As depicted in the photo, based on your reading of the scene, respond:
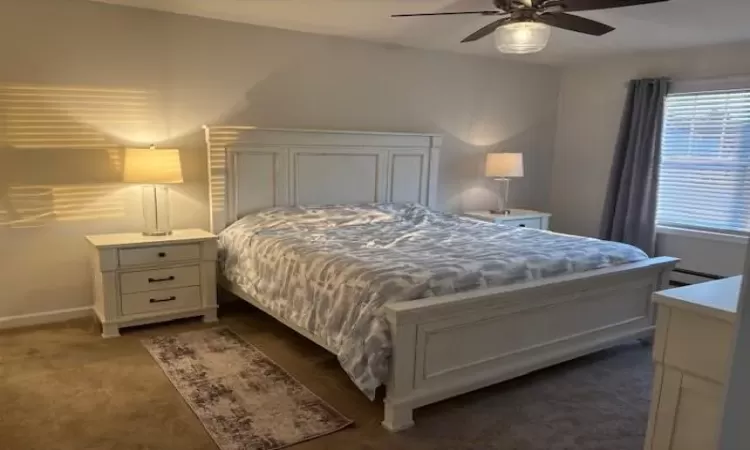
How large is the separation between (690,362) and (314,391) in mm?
1802

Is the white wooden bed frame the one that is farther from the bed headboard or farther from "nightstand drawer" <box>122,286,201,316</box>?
"nightstand drawer" <box>122,286,201,316</box>

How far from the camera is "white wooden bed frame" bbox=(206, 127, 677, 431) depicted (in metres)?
2.48

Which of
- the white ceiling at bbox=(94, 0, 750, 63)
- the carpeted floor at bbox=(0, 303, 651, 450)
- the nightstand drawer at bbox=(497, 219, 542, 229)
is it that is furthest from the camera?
the nightstand drawer at bbox=(497, 219, 542, 229)

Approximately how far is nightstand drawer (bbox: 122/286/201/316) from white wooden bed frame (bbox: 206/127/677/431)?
0.31m

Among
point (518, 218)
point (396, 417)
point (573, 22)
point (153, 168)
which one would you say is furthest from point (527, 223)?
point (153, 168)

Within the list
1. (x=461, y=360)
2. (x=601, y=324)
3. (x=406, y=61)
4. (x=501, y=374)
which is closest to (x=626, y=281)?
(x=601, y=324)

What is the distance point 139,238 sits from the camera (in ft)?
11.8

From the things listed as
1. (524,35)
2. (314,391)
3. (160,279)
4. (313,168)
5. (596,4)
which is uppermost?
(596,4)

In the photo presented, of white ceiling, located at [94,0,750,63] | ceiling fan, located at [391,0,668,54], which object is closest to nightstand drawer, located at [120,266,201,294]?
white ceiling, located at [94,0,750,63]

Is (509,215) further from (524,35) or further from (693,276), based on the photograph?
(524,35)

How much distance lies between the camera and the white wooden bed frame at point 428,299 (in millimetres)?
2484

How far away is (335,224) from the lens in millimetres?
4000

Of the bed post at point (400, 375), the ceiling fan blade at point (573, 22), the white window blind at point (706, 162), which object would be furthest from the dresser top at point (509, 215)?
the bed post at point (400, 375)

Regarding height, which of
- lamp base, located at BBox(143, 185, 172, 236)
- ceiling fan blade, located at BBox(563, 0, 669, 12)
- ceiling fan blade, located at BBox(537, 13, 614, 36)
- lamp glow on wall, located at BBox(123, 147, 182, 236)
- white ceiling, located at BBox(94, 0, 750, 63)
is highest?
white ceiling, located at BBox(94, 0, 750, 63)
